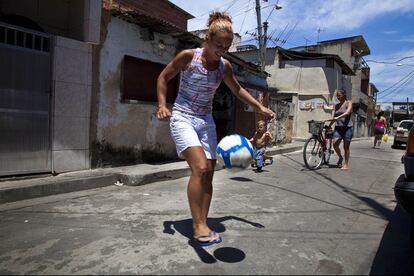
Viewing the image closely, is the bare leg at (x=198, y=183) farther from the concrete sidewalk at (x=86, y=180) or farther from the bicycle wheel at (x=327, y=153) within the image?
the bicycle wheel at (x=327, y=153)

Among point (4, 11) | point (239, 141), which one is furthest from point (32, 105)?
point (239, 141)

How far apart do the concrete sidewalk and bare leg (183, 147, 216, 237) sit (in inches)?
120

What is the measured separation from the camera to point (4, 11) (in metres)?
6.82

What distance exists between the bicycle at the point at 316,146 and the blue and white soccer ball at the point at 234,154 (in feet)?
17.7

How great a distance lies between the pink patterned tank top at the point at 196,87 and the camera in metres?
3.47

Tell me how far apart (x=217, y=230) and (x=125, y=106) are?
4615 mm

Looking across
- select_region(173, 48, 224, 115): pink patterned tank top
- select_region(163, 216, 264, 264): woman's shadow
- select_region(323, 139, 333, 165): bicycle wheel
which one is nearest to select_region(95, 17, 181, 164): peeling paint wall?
select_region(163, 216, 264, 264): woman's shadow

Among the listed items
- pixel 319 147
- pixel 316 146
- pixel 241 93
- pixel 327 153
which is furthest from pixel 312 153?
pixel 241 93

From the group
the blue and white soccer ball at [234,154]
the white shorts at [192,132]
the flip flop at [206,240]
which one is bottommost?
the flip flop at [206,240]

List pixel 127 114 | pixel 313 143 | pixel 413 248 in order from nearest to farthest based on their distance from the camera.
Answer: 1. pixel 413 248
2. pixel 127 114
3. pixel 313 143

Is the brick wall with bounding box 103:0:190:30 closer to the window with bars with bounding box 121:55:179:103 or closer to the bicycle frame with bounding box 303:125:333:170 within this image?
the window with bars with bounding box 121:55:179:103

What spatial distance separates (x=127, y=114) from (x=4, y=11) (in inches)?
113

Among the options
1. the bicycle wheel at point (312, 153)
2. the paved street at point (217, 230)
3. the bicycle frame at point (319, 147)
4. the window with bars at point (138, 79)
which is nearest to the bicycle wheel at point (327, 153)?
the bicycle frame at point (319, 147)

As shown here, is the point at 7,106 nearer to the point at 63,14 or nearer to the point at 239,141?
the point at 63,14
